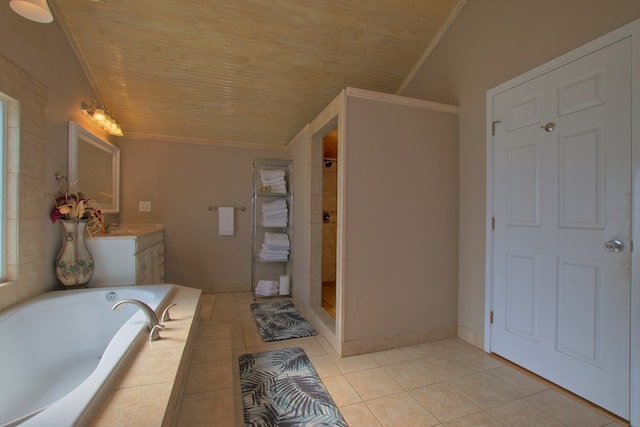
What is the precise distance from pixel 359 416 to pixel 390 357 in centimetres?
68

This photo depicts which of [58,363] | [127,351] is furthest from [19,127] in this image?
[127,351]

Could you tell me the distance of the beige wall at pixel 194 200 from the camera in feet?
10.9

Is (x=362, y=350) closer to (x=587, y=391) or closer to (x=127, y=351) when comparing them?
(x=587, y=391)

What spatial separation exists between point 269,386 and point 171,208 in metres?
2.56

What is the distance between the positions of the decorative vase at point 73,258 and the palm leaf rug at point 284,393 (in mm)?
1256

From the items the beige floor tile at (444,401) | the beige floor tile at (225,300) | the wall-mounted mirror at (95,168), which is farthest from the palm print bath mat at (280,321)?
the wall-mounted mirror at (95,168)

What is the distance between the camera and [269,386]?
1.67m

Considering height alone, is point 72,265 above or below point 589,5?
below

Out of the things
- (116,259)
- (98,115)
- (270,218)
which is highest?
(98,115)

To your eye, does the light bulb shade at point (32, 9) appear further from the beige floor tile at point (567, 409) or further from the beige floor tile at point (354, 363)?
the beige floor tile at point (567, 409)

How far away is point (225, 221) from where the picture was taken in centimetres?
357

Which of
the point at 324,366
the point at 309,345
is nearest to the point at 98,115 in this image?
the point at 309,345

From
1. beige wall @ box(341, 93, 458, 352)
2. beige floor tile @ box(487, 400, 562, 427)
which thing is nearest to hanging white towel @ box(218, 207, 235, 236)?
beige wall @ box(341, 93, 458, 352)

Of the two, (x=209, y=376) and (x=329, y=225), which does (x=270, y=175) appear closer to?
(x=329, y=225)
